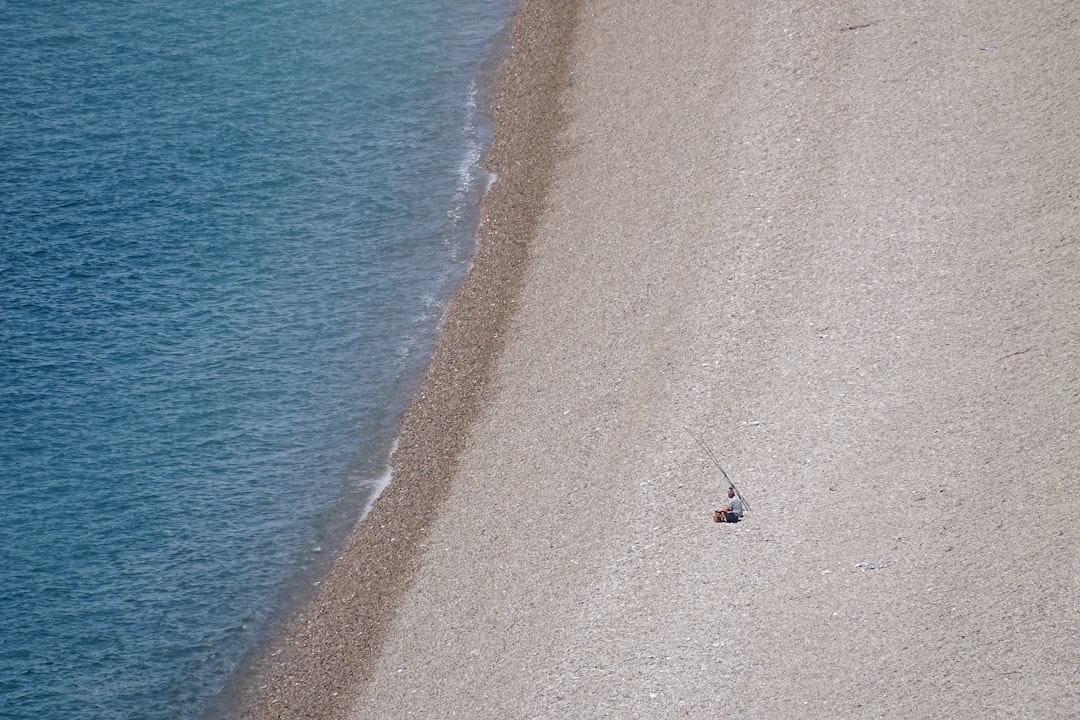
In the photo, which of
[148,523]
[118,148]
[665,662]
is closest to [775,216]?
[665,662]

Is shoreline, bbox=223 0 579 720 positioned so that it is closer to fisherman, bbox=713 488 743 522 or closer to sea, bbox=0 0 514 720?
sea, bbox=0 0 514 720

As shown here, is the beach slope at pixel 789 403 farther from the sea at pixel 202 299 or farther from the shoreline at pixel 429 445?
the sea at pixel 202 299

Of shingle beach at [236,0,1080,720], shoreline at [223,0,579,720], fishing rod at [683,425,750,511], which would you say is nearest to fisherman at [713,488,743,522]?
fishing rod at [683,425,750,511]

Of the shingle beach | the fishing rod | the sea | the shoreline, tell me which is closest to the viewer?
the shingle beach

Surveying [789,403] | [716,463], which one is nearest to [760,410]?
[789,403]

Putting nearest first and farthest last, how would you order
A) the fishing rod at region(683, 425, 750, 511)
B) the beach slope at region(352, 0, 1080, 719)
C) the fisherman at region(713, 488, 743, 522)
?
the beach slope at region(352, 0, 1080, 719), the fisherman at region(713, 488, 743, 522), the fishing rod at region(683, 425, 750, 511)

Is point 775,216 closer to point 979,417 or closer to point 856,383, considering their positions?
point 856,383

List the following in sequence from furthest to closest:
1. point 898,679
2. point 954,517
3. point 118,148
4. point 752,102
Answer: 1. point 118,148
2. point 752,102
3. point 954,517
4. point 898,679
